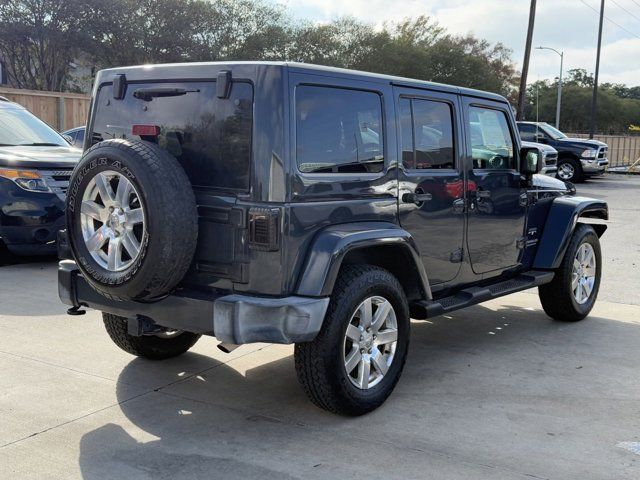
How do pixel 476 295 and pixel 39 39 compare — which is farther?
pixel 39 39

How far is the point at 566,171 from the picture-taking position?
80.2 ft

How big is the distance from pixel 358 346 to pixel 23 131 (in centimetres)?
647

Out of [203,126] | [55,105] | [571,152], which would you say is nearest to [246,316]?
[203,126]

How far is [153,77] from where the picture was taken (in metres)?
4.31

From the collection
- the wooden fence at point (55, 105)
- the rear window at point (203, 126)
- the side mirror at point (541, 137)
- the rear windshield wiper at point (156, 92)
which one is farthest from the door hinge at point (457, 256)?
the side mirror at point (541, 137)

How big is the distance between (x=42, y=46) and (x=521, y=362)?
29034 millimetres

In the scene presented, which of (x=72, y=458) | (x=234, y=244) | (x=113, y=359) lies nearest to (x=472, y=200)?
(x=234, y=244)

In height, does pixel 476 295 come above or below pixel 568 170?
below

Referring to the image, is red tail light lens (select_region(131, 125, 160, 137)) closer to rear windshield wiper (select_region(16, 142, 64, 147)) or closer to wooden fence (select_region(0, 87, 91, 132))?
rear windshield wiper (select_region(16, 142, 64, 147))

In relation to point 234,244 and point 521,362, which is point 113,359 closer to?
point 234,244

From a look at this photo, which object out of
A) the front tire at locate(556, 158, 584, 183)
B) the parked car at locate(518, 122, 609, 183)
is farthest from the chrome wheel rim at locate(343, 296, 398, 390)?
the front tire at locate(556, 158, 584, 183)

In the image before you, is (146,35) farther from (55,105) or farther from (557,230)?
(557,230)

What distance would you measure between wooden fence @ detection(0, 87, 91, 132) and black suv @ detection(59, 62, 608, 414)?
13.7m

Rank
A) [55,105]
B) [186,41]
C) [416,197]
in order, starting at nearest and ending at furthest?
[416,197] < [55,105] < [186,41]
